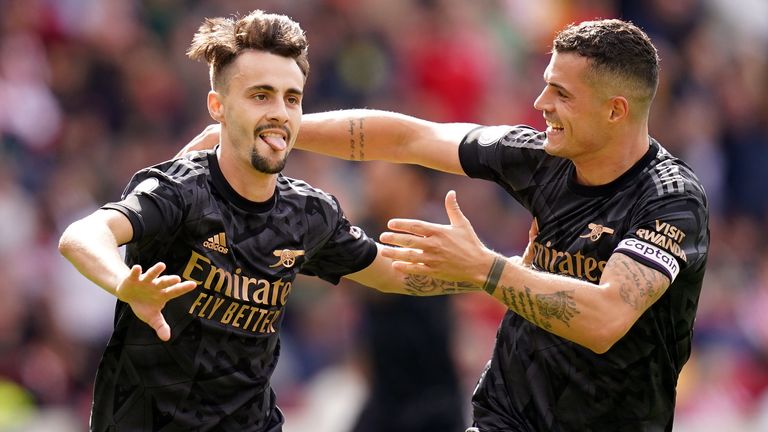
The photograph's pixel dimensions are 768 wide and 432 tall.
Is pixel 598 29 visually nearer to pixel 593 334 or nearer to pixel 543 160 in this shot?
pixel 543 160

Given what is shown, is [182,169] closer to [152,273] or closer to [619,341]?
[152,273]

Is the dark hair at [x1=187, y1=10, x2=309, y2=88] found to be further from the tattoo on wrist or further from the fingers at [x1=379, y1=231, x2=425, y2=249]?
the tattoo on wrist

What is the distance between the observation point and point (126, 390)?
595 centimetres

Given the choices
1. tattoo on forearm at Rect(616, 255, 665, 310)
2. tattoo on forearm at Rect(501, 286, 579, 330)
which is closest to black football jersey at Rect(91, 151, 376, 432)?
tattoo on forearm at Rect(501, 286, 579, 330)

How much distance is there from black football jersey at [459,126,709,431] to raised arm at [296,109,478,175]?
2.37 ft

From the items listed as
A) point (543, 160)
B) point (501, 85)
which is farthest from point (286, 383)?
point (543, 160)

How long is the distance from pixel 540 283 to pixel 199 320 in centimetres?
151

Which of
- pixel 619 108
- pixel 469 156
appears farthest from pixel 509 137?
pixel 619 108

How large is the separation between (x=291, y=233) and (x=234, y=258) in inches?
13.6

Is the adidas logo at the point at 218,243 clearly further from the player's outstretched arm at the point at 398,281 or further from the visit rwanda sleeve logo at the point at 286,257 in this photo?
the player's outstretched arm at the point at 398,281

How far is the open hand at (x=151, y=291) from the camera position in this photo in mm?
5145

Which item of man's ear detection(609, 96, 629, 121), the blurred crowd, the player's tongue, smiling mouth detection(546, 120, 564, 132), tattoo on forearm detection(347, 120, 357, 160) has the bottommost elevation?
the blurred crowd

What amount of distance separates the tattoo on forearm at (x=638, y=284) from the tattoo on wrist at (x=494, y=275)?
519 mm

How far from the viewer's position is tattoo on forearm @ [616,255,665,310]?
5938 millimetres
